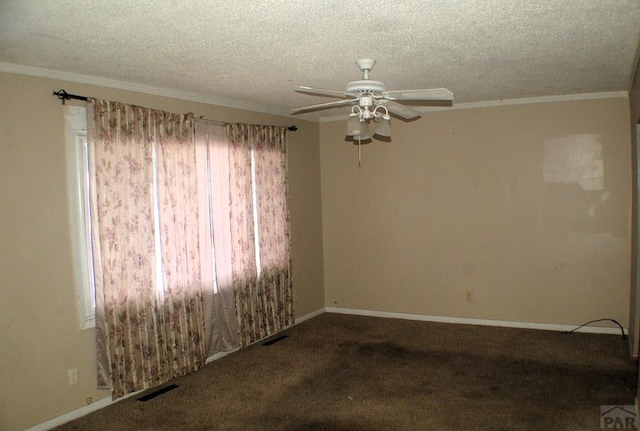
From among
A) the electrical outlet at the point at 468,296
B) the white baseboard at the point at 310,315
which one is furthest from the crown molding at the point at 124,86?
the electrical outlet at the point at 468,296

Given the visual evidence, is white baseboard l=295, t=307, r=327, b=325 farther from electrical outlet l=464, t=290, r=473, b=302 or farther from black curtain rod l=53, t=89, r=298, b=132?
black curtain rod l=53, t=89, r=298, b=132

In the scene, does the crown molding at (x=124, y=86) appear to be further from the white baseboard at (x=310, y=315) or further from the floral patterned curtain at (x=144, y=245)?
the white baseboard at (x=310, y=315)

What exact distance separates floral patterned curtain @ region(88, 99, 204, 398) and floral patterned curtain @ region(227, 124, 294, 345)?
592 millimetres

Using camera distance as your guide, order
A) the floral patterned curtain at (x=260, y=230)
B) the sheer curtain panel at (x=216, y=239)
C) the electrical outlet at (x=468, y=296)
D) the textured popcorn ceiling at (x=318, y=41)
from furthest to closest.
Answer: the electrical outlet at (x=468, y=296)
the floral patterned curtain at (x=260, y=230)
the sheer curtain panel at (x=216, y=239)
the textured popcorn ceiling at (x=318, y=41)

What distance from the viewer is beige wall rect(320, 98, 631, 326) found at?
5.09 metres

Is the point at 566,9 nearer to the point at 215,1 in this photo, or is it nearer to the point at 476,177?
the point at 215,1

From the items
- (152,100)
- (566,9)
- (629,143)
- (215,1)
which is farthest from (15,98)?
(629,143)

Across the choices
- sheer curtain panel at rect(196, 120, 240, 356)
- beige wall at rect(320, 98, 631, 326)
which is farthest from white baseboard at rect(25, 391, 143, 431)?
beige wall at rect(320, 98, 631, 326)

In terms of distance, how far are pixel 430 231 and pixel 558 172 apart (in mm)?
1522

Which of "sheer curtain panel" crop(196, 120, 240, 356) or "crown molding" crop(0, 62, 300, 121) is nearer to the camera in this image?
"crown molding" crop(0, 62, 300, 121)

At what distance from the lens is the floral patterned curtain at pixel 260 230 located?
195 inches

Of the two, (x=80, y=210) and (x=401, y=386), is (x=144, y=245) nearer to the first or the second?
(x=80, y=210)

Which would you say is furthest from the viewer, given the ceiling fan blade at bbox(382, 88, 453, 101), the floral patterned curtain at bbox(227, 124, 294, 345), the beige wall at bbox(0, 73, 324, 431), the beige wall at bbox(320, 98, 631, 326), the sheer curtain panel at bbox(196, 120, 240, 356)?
the beige wall at bbox(320, 98, 631, 326)

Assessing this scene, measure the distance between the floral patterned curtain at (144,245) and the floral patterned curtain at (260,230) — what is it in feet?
1.94
